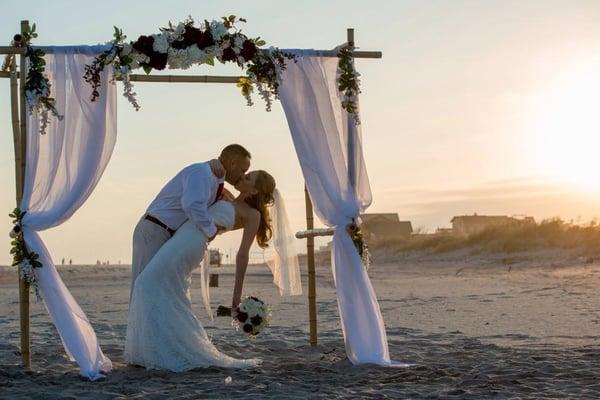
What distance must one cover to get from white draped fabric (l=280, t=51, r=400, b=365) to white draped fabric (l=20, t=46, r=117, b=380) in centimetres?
168

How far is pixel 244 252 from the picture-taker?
9172 mm

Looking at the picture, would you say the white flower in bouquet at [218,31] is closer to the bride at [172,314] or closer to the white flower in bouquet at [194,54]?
the white flower in bouquet at [194,54]

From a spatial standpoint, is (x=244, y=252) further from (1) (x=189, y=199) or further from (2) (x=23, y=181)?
(2) (x=23, y=181)

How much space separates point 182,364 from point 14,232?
178 centimetres

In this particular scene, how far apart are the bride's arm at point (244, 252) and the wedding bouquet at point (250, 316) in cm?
8

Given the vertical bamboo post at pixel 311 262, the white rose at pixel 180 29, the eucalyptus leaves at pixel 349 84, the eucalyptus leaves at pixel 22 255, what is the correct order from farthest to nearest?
1. the vertical bamboo post at pixel 311 262
2. the eucalyptus leaves at pixel 349 84
3. the white rose at pixel 180 29
4. the eucalyptus leaves at pixel 22 255

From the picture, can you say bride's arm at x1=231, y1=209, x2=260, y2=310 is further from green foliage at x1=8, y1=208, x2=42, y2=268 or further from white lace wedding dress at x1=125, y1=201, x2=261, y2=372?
green foliage at x1=8, y1=208, x2=42, y2=268

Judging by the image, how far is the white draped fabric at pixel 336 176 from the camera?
29.5ft

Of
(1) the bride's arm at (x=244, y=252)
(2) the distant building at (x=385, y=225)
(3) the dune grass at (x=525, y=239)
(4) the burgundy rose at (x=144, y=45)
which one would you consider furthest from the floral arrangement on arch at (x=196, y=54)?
(2) the distant building at (x=385, y=225)

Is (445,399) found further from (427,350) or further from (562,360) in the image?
(427,350)

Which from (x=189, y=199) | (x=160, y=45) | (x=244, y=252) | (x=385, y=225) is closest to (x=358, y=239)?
(x=244, y=252)

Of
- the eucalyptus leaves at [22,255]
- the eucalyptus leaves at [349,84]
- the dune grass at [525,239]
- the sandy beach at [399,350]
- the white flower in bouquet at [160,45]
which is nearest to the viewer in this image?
the sandy beach at [399,350]

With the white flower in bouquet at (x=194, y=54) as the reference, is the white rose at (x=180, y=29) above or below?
above

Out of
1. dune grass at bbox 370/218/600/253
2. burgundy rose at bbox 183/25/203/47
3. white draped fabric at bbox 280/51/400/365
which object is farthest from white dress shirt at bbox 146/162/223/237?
dune grass at bbox 370/218/600/253
